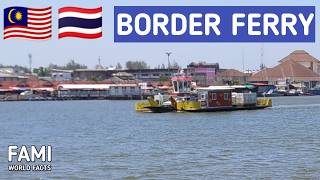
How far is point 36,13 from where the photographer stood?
723 inches

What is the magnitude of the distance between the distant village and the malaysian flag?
64.1 metres

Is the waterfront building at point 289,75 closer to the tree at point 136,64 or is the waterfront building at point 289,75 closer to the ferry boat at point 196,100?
the tree at point 136,64

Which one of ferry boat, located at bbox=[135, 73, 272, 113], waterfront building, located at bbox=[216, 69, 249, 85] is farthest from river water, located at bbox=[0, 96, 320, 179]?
waterfront building, located at bbox=[216, 69, 249, 85]

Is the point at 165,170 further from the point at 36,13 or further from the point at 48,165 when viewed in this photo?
the point at 36,13

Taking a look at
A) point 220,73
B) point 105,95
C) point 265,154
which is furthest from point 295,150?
point 220,73

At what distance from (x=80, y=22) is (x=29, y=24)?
1479 millimetres

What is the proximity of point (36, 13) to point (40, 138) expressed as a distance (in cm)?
926

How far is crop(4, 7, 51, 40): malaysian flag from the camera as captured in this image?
18250 millimetres

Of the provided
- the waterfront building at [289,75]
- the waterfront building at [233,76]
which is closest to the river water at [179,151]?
the waterfront building at [233,76]

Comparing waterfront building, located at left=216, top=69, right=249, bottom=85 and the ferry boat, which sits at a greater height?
waterfront building, located at left=216, top=69, right=249, bottom=85

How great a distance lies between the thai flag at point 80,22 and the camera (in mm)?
17906

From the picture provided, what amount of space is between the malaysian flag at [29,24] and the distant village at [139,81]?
6413cm

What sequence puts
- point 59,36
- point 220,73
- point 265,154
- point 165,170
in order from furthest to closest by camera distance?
point 220,73, point 265,154, point 59,36, point 165,170

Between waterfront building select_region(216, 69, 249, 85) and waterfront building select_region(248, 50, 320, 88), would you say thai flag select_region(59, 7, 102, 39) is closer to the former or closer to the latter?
waterfront building select_region(216, 69, 249, 85)
